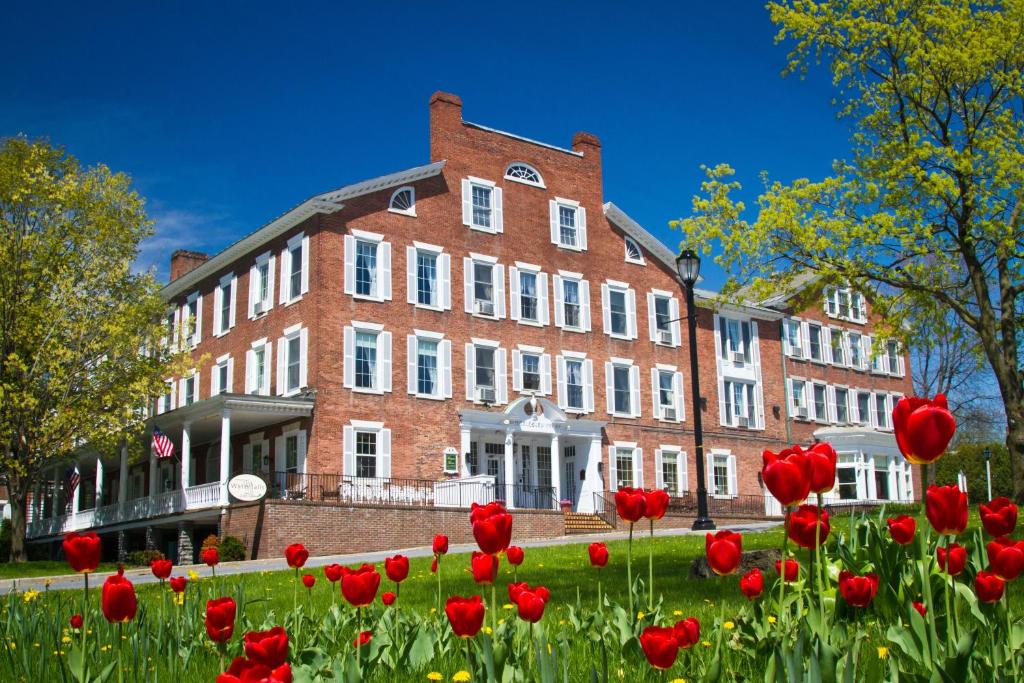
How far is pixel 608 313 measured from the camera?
37.1 m

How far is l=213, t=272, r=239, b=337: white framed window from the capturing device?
35.6 m

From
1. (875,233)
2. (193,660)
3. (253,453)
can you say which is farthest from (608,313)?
(193,660)

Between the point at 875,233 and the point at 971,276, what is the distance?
247cm

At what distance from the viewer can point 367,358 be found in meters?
30.9

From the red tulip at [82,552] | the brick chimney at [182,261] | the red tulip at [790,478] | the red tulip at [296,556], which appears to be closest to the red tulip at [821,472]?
the red tulip at [790,478]

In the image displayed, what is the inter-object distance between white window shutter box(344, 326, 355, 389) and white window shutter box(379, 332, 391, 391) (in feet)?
3.18

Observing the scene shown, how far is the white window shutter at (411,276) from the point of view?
32062 millimetres

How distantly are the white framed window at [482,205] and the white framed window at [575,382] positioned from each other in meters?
5.28

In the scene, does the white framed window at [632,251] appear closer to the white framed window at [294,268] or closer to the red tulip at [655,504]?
the white framed window at [294,268]

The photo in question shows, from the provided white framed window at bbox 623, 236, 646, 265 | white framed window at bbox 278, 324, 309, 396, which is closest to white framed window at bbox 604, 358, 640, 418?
white framed window at bbox 623, 236, 646, 265

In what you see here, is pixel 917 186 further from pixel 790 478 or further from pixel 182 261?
pixel 182 261

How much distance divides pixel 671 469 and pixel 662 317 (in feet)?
19.5

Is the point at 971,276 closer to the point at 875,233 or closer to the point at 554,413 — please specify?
the point at 875,233

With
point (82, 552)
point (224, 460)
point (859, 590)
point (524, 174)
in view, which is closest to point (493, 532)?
point (859, 590)
